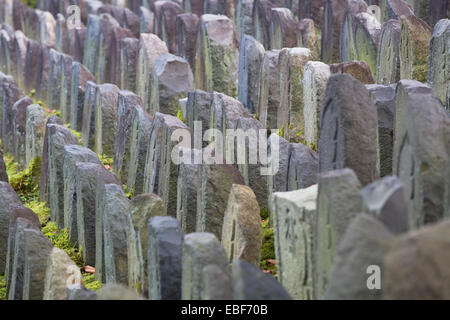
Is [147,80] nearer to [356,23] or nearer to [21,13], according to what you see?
[356,23]

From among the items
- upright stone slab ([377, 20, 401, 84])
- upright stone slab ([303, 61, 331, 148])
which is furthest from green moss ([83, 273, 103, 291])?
upright stone slab ([377, 20, 401, 84])

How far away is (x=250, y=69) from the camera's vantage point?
677 cm

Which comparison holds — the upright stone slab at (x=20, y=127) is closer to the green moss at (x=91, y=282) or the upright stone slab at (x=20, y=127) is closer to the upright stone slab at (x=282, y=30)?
the upright stone slab at (x=282, y=30)

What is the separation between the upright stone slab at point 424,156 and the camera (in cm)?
341

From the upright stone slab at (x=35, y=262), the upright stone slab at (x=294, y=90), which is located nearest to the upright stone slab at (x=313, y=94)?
the upright stone slab at (x=294, y=90)

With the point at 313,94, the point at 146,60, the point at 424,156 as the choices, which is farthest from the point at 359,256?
the point at 146,60

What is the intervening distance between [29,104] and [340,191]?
5599 mm

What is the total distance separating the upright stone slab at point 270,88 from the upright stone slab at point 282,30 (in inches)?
49.1

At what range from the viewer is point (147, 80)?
7.71 meters

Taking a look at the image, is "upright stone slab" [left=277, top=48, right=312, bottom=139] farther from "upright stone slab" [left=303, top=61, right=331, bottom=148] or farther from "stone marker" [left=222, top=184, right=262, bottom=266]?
"stone marker" [left=222, top=184, right=262, bottom=266]

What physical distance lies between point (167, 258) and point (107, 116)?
371 centimetres

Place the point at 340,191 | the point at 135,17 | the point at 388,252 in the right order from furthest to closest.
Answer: the point at 135,17 < the point at 340,191 < the point at 388,252

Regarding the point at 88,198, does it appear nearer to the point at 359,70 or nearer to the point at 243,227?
the point at 243,227

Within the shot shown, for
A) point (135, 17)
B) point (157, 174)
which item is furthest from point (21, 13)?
point (157, 174)
